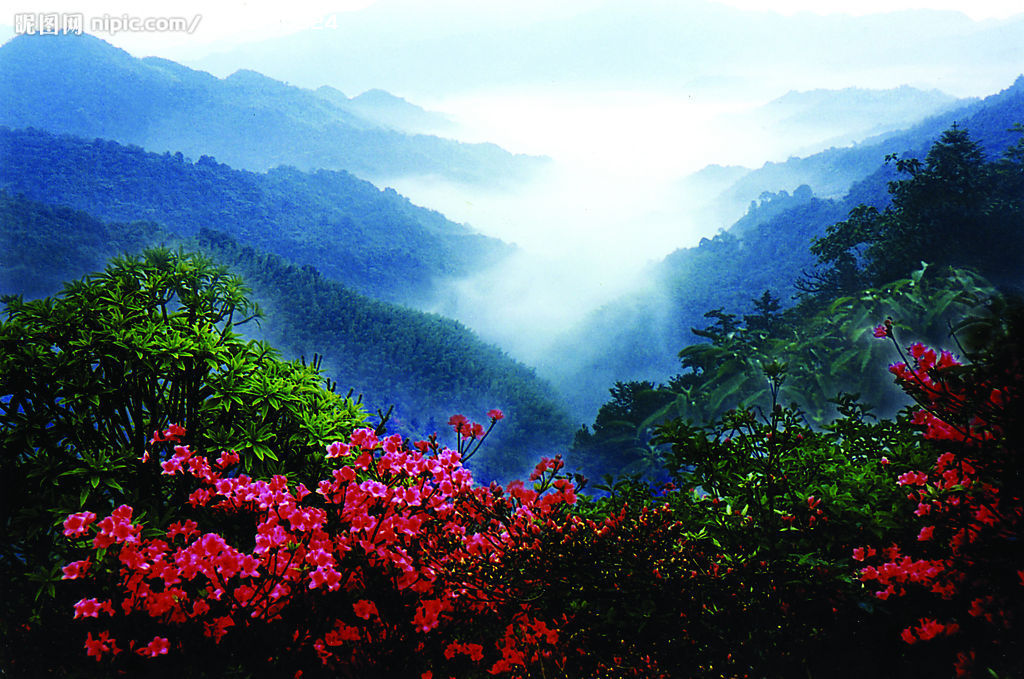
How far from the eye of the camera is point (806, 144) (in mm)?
5652

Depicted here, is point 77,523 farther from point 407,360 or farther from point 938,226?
point 938,226

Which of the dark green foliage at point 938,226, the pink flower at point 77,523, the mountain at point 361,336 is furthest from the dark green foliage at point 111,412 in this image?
the dark green foliage at point 938,226

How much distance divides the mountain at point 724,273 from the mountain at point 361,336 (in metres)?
0.57

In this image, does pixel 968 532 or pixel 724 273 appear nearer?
pixel 968 532

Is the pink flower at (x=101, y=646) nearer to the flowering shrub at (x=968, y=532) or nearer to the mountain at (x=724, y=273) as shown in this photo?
the flowering shrub at (x=968, y=532)

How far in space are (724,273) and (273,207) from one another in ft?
14.5

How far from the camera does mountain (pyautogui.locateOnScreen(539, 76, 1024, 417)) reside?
17.2 ft

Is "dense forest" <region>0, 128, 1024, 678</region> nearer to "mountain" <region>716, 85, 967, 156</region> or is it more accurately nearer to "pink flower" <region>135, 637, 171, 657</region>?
"pink flower" <region>135, 637, 171, 657</region>

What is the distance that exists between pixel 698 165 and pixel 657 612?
4.47 m

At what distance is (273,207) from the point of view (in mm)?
5352

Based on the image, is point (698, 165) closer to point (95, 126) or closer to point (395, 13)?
point (395, 13)

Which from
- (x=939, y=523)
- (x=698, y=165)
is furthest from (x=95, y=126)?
(x=939, y=523)

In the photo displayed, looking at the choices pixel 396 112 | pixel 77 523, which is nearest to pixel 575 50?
pixel 396 112

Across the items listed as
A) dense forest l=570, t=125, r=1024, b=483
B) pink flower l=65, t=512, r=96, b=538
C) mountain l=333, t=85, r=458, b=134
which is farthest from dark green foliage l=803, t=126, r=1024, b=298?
pink flower l=65, t=512, r=96, b=538
